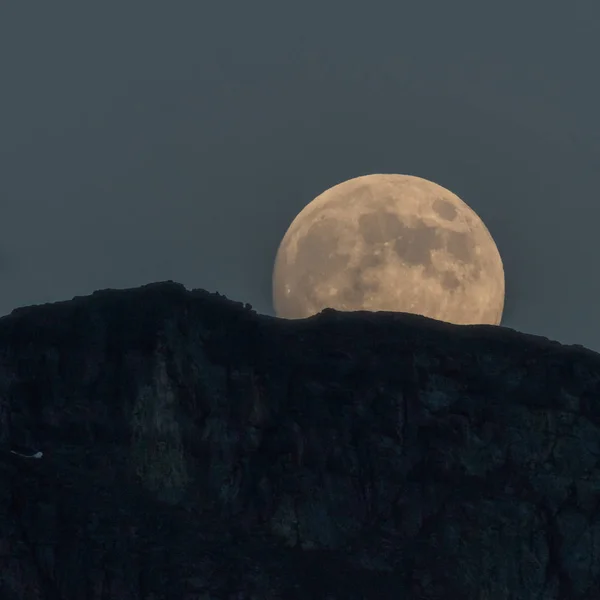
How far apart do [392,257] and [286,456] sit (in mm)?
13743

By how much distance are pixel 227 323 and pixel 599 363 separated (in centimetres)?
1740

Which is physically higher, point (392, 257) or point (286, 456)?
point (392, 257)

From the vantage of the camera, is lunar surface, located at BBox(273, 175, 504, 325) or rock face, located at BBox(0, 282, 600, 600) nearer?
rock face, located at BBox(0, 282, 600, 600)

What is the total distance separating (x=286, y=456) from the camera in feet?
176

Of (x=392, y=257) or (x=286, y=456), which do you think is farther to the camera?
(x=392, y=257)

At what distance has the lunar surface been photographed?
204ft

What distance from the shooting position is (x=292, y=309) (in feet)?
210

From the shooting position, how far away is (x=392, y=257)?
204 ft

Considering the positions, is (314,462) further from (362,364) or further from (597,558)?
(597,558)

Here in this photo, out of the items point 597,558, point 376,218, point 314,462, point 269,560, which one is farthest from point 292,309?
point 597,558

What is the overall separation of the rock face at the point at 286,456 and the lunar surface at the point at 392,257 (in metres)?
5.49

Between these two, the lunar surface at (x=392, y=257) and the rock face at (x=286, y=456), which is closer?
the rock face at (x=286, y=456)

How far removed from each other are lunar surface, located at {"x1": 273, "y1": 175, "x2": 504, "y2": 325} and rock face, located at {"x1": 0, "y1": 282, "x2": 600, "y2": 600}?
5493mm

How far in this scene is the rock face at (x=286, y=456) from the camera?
51.4m
